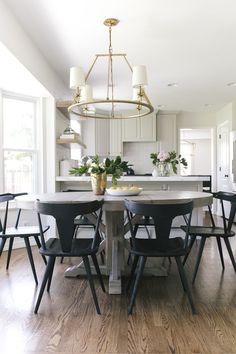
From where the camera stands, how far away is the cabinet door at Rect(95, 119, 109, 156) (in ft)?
22.5

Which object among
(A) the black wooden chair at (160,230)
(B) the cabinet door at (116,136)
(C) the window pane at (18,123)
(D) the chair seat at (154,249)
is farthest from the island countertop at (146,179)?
(B) the cabinet door at (116,136)

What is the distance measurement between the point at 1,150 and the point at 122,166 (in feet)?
6.43

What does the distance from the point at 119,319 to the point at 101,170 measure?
1339mm

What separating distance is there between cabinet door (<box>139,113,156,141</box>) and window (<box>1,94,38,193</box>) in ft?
10.5

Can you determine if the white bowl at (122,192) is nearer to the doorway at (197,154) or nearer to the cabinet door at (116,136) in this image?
the cabinet door at (116,136)

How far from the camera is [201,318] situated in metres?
2.12

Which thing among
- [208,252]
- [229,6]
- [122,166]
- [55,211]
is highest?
[229,6]

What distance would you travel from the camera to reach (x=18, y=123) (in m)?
4.34

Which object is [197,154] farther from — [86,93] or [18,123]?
[86,93]

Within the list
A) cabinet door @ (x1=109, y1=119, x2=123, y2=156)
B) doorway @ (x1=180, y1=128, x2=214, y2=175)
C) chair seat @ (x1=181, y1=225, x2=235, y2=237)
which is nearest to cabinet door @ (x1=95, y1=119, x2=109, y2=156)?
cabinet door @ (x1=109, y1=119, x2=123, y2=156)

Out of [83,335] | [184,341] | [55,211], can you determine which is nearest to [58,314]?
[83,335]

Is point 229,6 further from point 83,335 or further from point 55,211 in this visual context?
point 83,335

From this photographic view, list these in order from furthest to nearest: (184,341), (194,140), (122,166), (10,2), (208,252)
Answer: (194,140), (208,252), (122,166), (10,2), (184,341)

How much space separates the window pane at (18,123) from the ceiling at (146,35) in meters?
0.75
